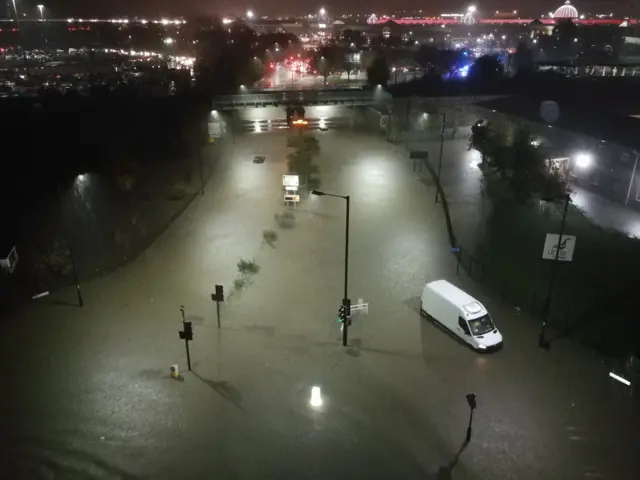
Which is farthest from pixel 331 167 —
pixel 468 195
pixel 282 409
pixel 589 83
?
pixel 589 83

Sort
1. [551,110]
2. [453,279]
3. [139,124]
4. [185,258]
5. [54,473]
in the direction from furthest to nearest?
[139,124] < [551,110] < [185,258] < [453,279] < [54,473]

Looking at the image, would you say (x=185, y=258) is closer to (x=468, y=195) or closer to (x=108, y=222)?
(x=108, y=222)

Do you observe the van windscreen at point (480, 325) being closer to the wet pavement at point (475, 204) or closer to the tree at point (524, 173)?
the wet pavement at point (475, 204)

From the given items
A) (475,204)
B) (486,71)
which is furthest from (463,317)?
(486,71)

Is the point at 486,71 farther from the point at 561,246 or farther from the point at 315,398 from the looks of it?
the point at 315,398

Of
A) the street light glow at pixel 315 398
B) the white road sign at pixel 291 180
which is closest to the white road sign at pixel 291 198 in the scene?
the white road sign at pixel 291 180

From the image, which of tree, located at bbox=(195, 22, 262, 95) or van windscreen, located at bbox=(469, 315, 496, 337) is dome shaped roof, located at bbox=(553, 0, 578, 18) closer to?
tree, located at bbox=(195, 22, 262, 95)
